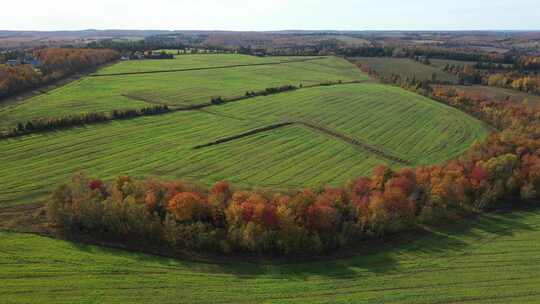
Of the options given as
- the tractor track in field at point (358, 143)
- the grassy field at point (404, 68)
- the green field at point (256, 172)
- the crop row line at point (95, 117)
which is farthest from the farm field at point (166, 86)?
the tractor track in field at point (358, 143)

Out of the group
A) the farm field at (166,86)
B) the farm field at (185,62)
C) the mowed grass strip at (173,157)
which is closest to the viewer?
the mowed grass strip at (173,157)

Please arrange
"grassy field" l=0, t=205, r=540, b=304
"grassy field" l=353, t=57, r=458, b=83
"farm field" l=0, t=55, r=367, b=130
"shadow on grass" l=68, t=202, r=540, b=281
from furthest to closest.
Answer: "grassy field" l=353, t=57, r=458, b=83 < "farm field" l=0, t=55, r=367, b=130 < "shadow on grass" l=68, t=202, r=540, b=281 < "grassy field" l=0, t=205, r=540, b=304

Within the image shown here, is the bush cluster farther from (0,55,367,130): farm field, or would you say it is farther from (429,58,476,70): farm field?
(429,58,476,70): farm field

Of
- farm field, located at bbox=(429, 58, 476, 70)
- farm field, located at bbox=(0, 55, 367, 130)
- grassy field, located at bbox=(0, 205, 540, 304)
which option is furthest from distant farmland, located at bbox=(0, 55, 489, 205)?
farm field, located at bbox=(429, 58, 476, 70)

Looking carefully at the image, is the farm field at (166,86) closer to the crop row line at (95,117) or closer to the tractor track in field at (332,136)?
the crop row line at (95,117)

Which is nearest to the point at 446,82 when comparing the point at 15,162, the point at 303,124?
the point at 303,124

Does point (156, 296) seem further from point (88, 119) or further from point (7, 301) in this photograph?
point (88, 119)
